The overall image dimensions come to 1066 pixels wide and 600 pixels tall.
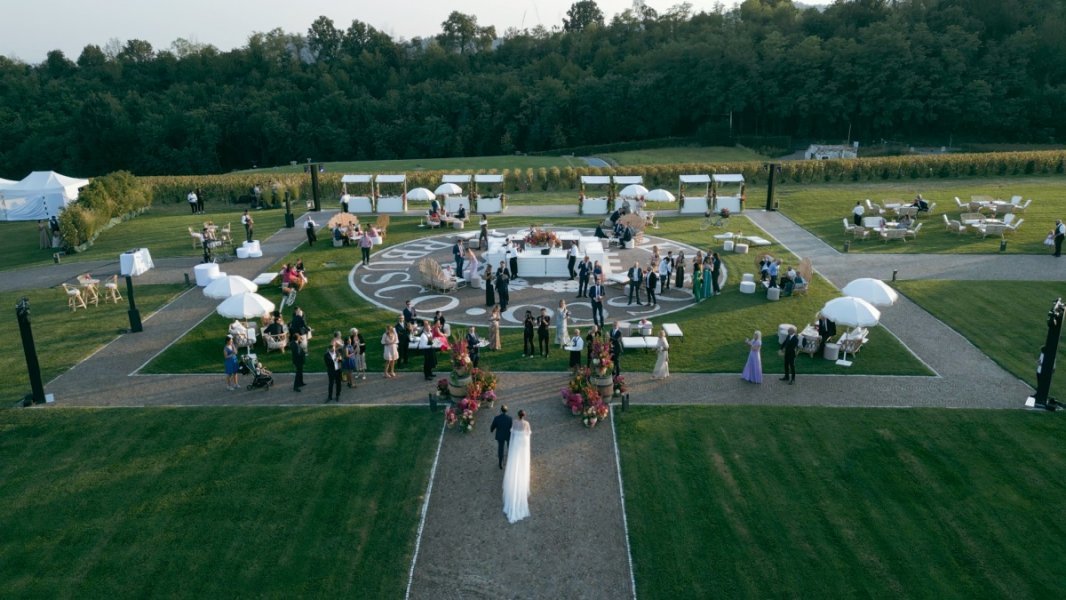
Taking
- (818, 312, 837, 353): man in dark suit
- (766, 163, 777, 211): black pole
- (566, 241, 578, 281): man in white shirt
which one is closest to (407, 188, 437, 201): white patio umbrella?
(566, 241, 578, 281): man in white shirt

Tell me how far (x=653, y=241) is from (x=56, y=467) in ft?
83.7

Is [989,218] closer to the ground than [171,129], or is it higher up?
closer to the ground

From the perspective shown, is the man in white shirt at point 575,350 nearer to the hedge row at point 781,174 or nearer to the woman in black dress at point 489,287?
the woman in black dress at point 489,287

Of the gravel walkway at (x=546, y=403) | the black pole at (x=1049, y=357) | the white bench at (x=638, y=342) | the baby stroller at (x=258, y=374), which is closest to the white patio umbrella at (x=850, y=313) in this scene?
the gravel walkway at (x=546, y=403)

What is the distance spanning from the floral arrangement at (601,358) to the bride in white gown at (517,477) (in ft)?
13.5

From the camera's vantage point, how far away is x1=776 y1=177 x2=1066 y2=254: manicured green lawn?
3294 centimetres

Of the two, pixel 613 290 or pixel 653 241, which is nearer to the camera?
pixel 613 290

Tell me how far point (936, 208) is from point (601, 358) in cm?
3128

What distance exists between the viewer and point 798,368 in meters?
20.1

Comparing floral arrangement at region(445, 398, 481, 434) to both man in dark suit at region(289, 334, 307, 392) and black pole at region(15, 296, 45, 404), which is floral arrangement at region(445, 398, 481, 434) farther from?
black pole at region(15, 296, 45, 404)

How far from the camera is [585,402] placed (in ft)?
55.8

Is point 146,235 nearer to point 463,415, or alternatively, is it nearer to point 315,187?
point 315,187

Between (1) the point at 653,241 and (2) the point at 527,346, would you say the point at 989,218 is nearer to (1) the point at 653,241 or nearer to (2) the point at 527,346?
(1) the point at 653,241

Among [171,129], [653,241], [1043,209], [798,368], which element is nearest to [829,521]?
[798,368]
